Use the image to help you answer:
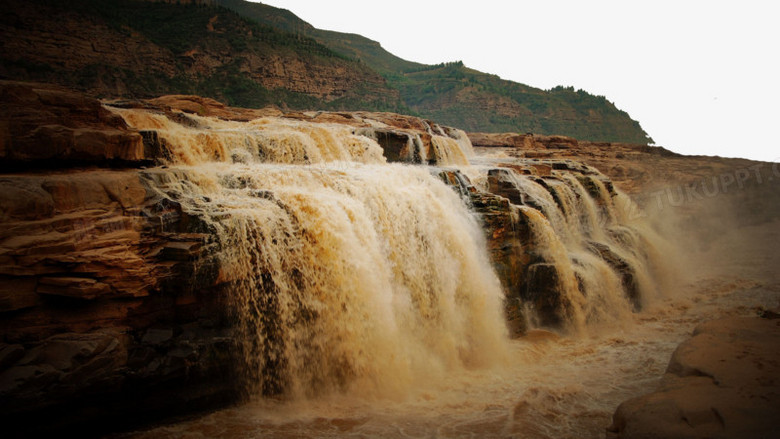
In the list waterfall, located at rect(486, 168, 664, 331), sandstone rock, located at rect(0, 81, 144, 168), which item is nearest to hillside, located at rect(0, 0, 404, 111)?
sandstone rock, located at rect(0, 81, 144, 168)

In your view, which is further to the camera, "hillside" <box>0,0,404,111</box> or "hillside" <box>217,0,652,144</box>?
"hillside" <box>217,0,652,144</box>

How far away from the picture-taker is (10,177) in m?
4.53

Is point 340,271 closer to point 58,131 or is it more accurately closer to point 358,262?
point 358,262

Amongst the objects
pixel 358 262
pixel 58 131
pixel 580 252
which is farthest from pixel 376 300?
pixel 580 252

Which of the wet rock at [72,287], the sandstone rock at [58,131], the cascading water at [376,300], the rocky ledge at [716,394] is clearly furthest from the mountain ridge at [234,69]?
the rocky ledge at [716,394]

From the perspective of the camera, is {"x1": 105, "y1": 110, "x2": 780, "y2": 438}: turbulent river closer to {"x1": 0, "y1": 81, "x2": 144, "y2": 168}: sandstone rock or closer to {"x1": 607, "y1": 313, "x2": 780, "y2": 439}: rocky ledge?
{"x1": 0, "y1": 81, "x2": 144, "y2": 168}: sandstone rock

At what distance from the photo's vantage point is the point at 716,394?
11.3ft

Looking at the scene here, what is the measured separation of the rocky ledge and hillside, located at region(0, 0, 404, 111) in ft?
74.0

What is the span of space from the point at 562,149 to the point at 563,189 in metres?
12.0

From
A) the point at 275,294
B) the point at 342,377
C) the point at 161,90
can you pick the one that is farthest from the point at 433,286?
the point at 161,90

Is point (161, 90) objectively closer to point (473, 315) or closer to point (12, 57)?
point (12, 57)

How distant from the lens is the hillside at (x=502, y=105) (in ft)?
181

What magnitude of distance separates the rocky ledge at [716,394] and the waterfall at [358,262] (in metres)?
3.02

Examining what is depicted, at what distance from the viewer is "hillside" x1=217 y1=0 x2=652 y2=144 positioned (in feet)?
181
